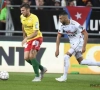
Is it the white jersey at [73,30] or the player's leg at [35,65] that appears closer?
the player's leg at [35,65]

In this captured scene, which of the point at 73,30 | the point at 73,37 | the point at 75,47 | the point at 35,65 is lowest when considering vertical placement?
the point at 35,65

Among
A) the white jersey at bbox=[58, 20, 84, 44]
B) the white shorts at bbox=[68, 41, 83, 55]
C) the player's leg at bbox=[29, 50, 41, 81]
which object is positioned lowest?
the player's leg at bbox=[29, 50, 41, 81]

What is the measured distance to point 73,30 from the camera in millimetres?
13312

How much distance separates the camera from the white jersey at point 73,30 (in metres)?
13.3

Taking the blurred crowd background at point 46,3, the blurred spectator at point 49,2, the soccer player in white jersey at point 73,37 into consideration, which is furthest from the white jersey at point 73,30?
the blurred spectator at point 49,2

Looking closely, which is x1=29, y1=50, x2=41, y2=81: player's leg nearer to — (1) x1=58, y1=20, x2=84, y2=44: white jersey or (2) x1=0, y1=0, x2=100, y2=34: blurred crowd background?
(1) x1=58, y1=20, x2=84, y2=44: white jersey

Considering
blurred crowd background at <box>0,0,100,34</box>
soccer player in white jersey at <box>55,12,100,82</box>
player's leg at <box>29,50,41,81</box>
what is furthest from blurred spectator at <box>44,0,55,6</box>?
player's leg at <box>29,50,41,81</box>

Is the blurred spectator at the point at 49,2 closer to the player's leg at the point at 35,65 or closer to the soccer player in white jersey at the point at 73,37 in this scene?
the soccer player in white jersey at the point at 73,37

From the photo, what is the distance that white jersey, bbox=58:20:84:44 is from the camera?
1330 cm

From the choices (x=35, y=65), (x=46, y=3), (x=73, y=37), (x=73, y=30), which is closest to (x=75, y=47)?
(x=73, y=37)

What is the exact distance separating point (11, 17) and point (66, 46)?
2.82 m

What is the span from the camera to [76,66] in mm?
16641

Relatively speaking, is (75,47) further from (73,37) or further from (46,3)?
(46,3)

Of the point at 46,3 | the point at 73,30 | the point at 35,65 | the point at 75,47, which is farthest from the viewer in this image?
the point at 46,3
